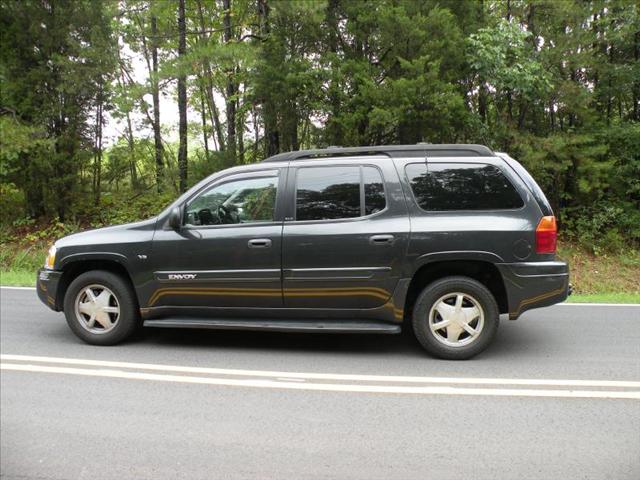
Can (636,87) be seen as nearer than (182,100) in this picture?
Yes

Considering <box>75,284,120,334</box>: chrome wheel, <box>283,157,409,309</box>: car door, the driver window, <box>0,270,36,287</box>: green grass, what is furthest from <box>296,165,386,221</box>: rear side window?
<box>0,270,36,287</box>: green grass

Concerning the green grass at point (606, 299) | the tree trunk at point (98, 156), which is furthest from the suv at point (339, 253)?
the tree trunk at point (98, 156)

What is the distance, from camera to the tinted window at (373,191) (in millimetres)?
4961

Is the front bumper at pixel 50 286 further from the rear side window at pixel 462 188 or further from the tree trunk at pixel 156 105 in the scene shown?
the tree trunk at pixel 156 105

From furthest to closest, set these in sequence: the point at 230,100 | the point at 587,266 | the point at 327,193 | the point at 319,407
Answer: the point at 230,100, the point at 587,266, the point at 327,193, the point at 319,407

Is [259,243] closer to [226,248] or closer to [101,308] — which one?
[226,248]

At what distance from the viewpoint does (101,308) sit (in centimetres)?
534

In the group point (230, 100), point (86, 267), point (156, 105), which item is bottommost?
point (86, 267)

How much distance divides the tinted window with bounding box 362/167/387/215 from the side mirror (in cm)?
188

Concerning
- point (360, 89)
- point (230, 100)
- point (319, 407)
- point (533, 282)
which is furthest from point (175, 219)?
point (230, 100)

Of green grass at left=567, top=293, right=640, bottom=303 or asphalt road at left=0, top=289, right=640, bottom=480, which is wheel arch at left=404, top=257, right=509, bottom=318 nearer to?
asphalt road at left=0, top=289, right=640, bottom=480

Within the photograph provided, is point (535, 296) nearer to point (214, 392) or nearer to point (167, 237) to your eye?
point (214, 392)

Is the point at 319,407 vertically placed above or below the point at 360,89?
below

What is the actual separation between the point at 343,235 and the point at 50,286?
321 centimetres
